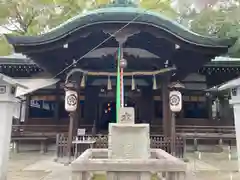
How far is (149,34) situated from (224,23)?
1186cm

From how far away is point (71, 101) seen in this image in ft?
32.4

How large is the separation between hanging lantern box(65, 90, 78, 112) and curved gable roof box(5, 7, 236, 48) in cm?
212

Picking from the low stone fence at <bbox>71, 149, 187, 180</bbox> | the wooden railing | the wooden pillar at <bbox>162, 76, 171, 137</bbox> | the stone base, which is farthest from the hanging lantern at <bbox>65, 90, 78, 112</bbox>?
the low stone fence at <bbox>71, 149, 187, 180</bbox>

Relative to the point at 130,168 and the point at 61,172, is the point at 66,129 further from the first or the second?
the point at 130,168

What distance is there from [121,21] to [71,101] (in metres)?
3.59

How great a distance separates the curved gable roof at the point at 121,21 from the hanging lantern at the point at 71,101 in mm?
2120

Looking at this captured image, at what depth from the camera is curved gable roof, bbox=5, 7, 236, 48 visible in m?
8.51

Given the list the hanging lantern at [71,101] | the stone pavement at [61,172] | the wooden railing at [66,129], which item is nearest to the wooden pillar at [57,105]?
the wooden railing at [66,129]

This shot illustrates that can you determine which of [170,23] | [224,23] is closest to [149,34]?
[170,23]

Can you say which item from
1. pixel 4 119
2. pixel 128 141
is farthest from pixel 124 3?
pixel 4 119

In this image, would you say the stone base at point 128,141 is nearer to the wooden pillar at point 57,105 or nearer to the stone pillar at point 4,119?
the stone pillar at point 4,119

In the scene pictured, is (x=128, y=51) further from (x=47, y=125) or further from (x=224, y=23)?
(x=224, y=23)

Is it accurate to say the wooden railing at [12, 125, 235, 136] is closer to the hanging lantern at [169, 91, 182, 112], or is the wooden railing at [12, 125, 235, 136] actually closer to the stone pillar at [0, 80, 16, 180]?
the hanging lantern at [169, 91, 182, 112]

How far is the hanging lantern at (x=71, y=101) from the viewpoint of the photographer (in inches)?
388
